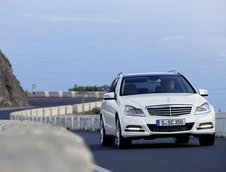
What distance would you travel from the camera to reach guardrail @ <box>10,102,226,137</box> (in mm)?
23266

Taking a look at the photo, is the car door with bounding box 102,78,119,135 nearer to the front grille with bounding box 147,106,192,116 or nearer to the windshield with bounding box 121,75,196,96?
the windshield with bounding box 121,75,196,96

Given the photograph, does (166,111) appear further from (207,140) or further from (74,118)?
(74,118)

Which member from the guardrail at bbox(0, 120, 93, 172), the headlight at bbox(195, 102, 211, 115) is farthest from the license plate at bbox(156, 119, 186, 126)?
the guardrail at bbox(0, 120, 93, 172)

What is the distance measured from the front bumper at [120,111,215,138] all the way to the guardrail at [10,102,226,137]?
6.73 metres

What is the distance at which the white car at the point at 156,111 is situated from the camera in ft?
52.1

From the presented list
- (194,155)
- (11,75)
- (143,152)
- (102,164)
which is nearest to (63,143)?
(102,164)

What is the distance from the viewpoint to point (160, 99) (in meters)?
16.3

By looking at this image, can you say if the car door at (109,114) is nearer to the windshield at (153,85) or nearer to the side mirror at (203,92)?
the windshield at (153,85)

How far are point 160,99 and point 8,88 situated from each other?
6029cm

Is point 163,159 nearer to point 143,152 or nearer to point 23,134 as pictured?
point 143,152

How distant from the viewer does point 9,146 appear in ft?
5.92

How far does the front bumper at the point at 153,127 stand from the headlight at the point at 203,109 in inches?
3.8

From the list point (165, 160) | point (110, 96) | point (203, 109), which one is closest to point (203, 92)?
point (203, 109)

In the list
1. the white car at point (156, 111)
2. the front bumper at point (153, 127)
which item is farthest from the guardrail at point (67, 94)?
the front bumper at point (153, 127)
